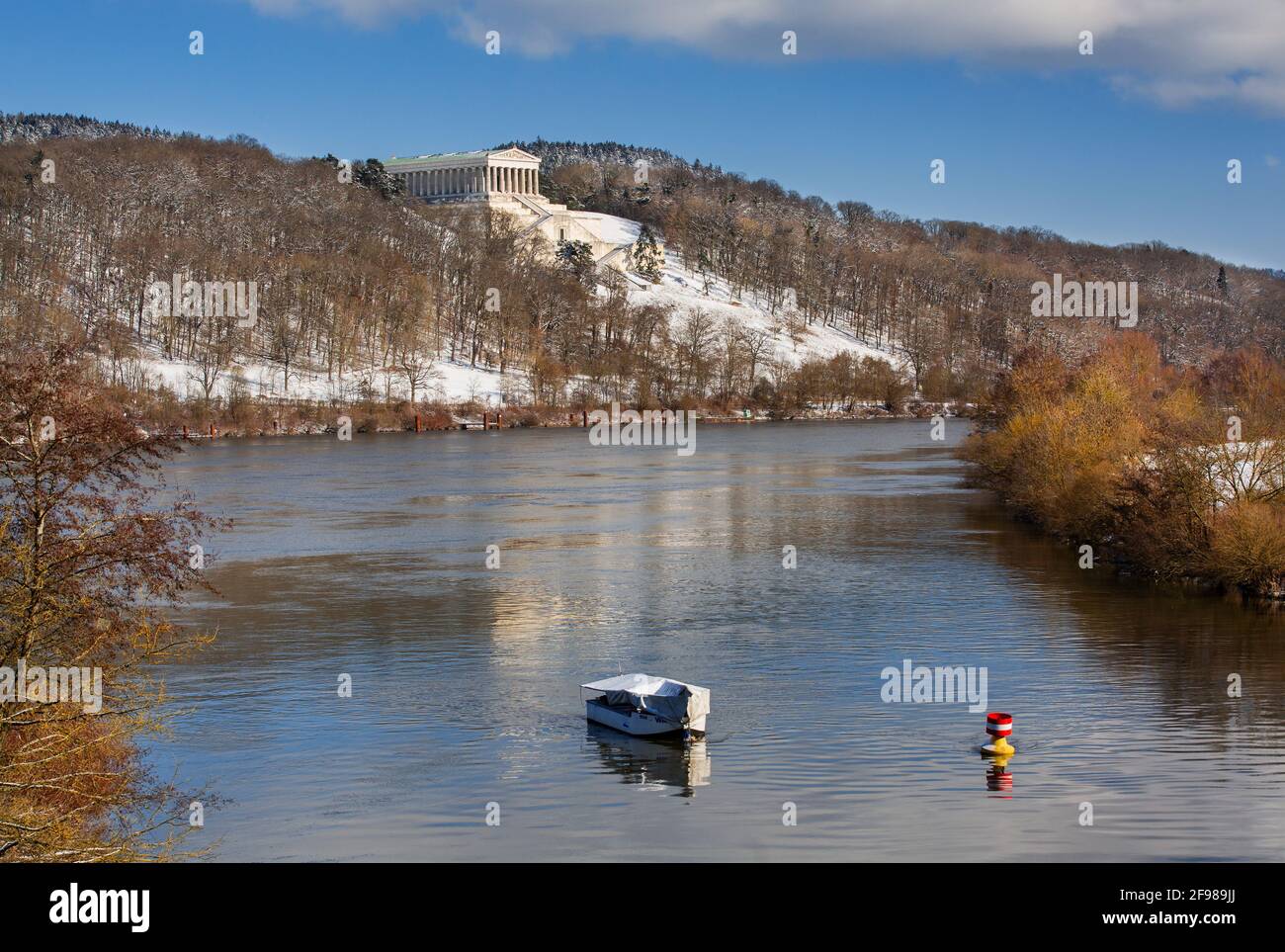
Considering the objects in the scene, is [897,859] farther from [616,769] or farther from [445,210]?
[445,210]

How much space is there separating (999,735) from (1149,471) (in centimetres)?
1847

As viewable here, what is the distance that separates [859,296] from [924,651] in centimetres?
16806

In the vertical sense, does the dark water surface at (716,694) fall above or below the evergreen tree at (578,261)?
below

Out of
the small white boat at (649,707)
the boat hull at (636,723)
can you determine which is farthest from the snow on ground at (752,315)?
the boat hull at (636,723)

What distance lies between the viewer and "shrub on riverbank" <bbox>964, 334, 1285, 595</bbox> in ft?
115

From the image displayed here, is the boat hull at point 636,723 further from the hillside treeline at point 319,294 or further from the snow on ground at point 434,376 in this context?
the snow on ground at point 434,376

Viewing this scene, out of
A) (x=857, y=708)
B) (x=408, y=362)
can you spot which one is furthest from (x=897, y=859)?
(x=408, y=362)

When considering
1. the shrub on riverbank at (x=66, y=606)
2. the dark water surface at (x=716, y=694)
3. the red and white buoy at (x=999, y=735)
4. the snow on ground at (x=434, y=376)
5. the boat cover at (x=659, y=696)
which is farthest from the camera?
the snow on ground at (x=434, y=376)

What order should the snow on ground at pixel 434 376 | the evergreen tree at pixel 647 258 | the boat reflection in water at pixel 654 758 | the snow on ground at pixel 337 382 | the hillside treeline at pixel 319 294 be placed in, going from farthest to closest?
1. the evergreen tree at pixel 647 258
2. the hillside treeline at pixel 319 294
3. the snow on ground at pixel 434 376
4. the snow on ground at pixel 337 382
5. the boat reflection in water at pixel 654 758

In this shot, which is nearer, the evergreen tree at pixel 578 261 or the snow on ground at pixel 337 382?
the snow on ground at pixel 337 382

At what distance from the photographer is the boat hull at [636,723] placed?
2319cm

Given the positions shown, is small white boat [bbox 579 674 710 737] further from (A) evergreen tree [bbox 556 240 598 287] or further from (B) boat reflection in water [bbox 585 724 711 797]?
(A) evergreen tree [bbox 556 240 598 287]

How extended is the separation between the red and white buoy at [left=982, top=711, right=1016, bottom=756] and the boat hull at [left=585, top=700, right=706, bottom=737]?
4.65m

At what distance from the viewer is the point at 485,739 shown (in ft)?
75.8
